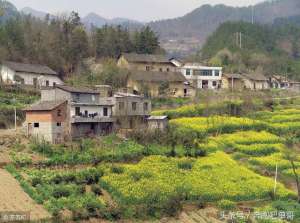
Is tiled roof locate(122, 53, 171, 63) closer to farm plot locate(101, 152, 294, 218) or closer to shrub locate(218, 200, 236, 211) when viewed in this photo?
farm plot locate(101, 152, 294, 218)

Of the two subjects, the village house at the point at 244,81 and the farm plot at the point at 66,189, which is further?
the village house at the point at 244,81

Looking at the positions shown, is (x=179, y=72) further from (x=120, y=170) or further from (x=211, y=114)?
(x=120, y=170)

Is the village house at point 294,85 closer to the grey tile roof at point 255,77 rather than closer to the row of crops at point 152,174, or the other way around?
the grey tile roof at point 255,77

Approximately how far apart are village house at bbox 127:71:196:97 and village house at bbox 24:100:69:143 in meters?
17.1

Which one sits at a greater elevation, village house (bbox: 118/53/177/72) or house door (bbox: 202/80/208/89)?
village house (bbox: 118/53/177/72)

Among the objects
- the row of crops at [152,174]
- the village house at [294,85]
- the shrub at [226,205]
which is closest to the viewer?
the row of crops at [152,174]

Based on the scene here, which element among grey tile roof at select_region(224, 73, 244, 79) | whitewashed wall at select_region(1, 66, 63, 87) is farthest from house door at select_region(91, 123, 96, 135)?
grey tile roof at select_region(224, 73, 244, 79)

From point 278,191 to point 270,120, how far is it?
652 inches

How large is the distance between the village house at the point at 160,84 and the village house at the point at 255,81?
9841 mm

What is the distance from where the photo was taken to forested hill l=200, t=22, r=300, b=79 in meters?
78.8

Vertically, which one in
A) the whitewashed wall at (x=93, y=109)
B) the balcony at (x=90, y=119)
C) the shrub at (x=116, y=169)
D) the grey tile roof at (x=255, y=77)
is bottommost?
the shrub at (x=116, y=169)

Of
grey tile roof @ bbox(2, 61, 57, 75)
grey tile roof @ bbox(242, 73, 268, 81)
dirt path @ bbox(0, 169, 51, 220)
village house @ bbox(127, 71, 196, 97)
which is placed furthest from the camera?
grey tile roof @ bbox(242, 73, 268, 81)

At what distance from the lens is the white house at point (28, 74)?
168 feet

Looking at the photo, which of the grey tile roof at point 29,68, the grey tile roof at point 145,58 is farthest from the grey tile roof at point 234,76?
the grey tile roof at point 29,68
